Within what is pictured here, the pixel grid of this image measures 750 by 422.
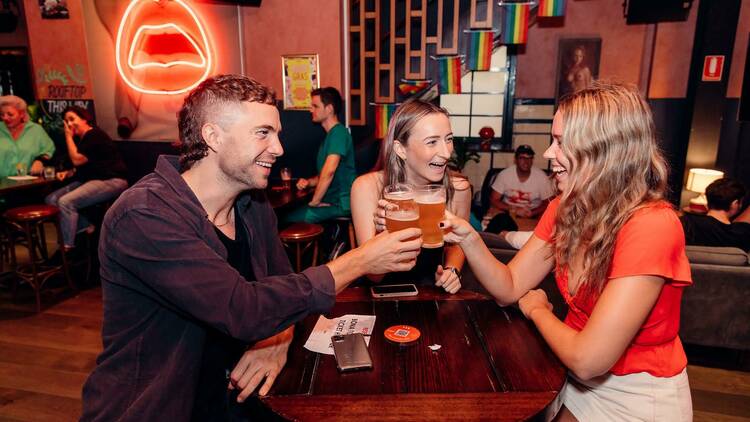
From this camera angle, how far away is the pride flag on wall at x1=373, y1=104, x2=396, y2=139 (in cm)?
509

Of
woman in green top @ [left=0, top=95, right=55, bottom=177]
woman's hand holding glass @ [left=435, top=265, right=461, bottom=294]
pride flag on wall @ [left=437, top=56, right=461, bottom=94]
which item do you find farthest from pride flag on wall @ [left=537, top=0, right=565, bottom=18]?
woman in green top @ [left=0, top=95, right=55, bottom=177]

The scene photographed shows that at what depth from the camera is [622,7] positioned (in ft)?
25.0

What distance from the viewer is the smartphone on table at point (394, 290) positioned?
1.86 metres

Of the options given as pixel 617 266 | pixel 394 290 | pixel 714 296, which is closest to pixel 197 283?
pixel 394 290

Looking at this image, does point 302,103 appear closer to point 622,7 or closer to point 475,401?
point 475,401

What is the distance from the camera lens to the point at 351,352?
137cm

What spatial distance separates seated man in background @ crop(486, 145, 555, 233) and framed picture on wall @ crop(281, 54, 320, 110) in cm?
259

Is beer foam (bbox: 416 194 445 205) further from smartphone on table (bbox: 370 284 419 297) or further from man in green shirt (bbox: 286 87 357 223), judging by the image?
man in green shirt (bbox: 286 87 357 223)

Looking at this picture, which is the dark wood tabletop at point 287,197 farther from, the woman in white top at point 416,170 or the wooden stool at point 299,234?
the woman in white top at point 416,170

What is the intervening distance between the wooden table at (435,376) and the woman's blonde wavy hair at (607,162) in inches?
13.0

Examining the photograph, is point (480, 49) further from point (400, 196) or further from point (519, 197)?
point (400, 196)

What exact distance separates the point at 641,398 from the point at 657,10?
6.39 metres

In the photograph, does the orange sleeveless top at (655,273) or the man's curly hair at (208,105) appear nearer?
the orange sleeveless top at (655,273)

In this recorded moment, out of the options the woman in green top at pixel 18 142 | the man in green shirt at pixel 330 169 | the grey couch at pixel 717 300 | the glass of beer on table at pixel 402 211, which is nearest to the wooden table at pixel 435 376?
the glass of beer on table at pixel 402 211
